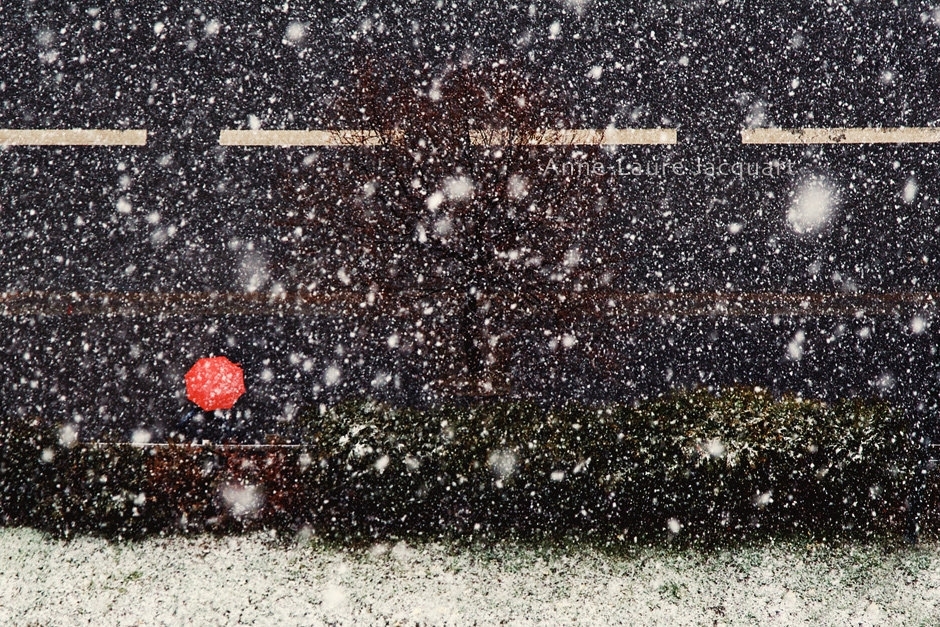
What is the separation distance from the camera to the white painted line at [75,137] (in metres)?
7.04

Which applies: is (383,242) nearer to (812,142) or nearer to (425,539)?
(425,539)

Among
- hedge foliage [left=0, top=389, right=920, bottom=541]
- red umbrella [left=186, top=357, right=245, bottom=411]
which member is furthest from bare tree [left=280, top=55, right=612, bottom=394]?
red umbrella [left=186, top=357, right=245, bottom=411]

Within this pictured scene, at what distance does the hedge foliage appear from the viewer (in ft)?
16.2

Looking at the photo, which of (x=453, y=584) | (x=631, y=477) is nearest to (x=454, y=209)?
(x=631, y=477)

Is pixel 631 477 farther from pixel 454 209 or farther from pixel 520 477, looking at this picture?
pixel 454 209

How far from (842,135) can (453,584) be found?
7.09 m

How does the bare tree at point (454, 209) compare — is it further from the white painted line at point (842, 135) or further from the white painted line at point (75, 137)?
the white painted line at point (842, 135)

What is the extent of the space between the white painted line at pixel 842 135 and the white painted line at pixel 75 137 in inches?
307

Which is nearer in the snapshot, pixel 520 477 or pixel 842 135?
pixel 520 477

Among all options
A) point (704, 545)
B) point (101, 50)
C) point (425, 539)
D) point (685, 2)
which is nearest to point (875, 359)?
point (704, 545)

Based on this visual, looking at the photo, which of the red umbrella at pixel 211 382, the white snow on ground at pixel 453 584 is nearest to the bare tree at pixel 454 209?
the red umbrella at pixel 211 382

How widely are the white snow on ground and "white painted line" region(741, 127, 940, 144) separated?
478 cm

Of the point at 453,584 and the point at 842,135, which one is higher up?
the point at 842,135

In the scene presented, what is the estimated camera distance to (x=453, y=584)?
195 inches
